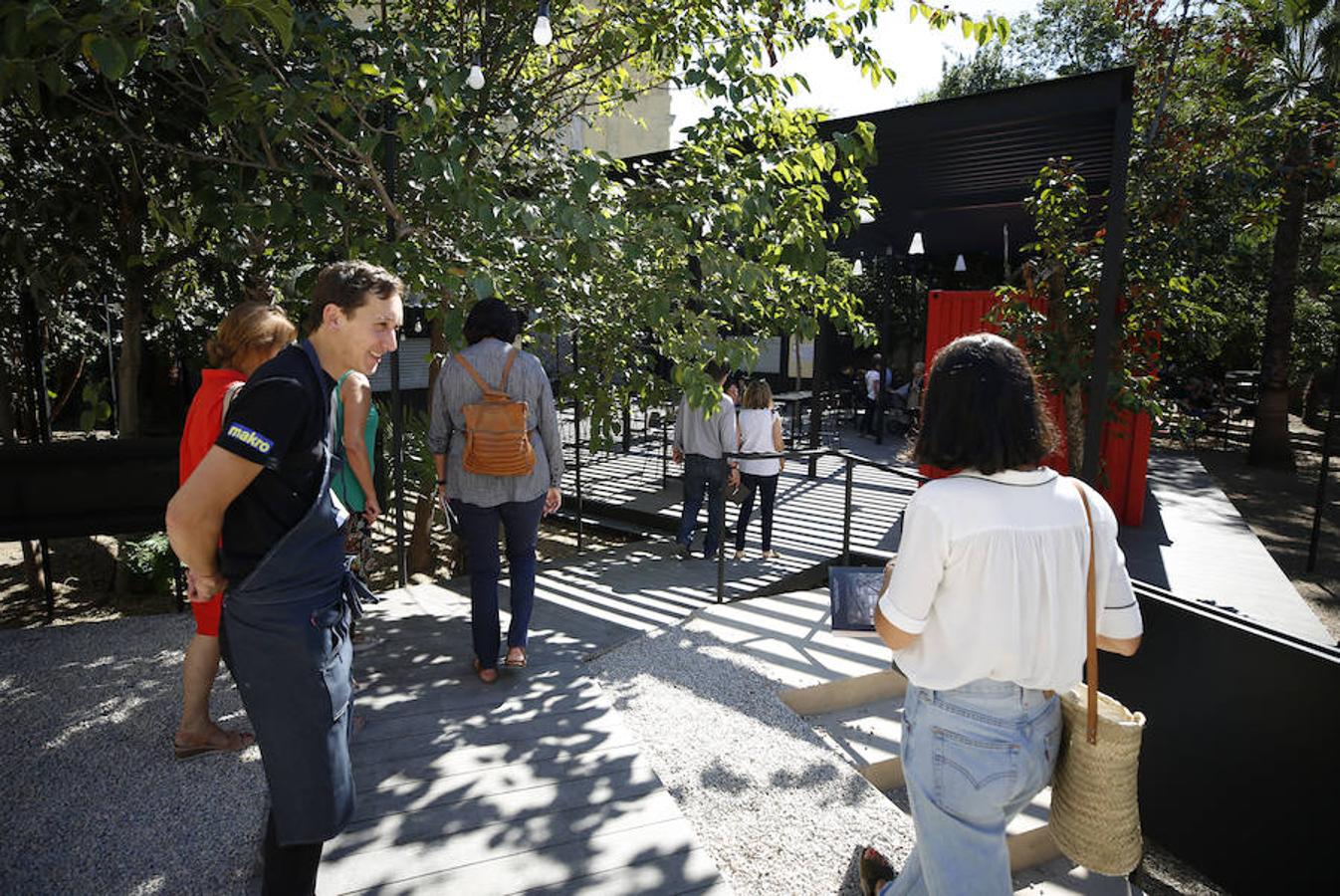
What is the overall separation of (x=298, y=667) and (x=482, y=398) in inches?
73.8

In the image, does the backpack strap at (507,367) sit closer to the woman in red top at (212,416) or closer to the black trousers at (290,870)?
Answer: the woman in red top at (212,416)

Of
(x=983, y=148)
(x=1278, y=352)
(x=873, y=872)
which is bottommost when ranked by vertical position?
(x=873, y=872)

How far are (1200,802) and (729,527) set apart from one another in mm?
5472

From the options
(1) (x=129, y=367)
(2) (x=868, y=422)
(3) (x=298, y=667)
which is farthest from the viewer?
(2) (x=868, y=422)

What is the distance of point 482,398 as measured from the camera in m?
3.52

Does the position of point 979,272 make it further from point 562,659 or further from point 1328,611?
point 562,659

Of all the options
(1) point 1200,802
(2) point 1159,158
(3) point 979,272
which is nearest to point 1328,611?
(2) point 1159,158

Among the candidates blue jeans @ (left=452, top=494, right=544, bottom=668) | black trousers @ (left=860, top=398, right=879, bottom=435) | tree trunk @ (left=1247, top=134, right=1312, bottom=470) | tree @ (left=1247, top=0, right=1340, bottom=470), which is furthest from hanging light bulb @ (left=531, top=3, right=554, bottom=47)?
tree trunk @ (left=1247, top=134, right=1312, bottom=470)

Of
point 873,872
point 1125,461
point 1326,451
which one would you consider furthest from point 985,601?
point 1125,461

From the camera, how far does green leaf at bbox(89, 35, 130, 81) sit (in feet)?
8.77

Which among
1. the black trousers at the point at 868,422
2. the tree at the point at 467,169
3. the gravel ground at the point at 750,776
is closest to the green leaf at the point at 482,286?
the tree at the point at 467,169

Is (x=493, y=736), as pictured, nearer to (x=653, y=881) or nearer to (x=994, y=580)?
(x=653, y=881)

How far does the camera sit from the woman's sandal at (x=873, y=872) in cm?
234

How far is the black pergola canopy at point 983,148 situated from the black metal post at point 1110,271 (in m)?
0.05
